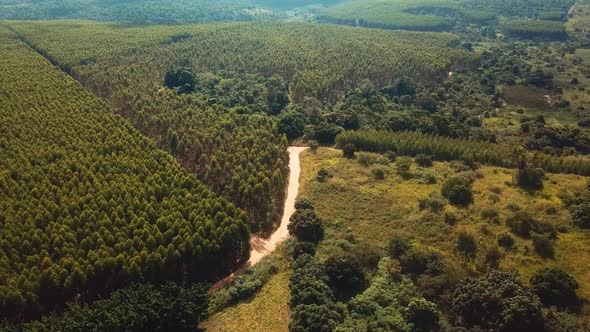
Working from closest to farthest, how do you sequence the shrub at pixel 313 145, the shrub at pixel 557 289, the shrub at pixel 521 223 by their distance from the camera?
1. the shrub at pixel 557 289
2. the shrub at pixel 521 223
3. the shrub at pixel 313 145

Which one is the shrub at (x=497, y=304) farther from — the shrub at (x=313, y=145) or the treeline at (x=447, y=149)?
the shrub at (x=313, y=145)

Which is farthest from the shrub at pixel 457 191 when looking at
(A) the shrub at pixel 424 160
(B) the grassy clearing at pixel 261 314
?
(B) the grassy clearing at pixel 261 314

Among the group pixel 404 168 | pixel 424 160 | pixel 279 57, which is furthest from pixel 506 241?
pixel 279 57

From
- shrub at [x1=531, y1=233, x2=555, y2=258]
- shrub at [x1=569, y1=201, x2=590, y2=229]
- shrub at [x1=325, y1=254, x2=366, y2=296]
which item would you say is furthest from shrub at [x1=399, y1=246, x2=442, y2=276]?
shrub at [x1=569, y1=201, x2=590, y2=229]

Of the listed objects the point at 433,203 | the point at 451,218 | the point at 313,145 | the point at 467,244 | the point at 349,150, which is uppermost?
the point at 349,150

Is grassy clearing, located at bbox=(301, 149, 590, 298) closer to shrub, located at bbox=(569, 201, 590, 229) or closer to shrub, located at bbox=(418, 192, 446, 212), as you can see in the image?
shrub, located at bbox=(418, 192, 446, 212)

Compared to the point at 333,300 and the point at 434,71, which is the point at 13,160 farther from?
the point at 434,71

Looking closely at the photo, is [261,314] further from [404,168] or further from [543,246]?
[404,168]
